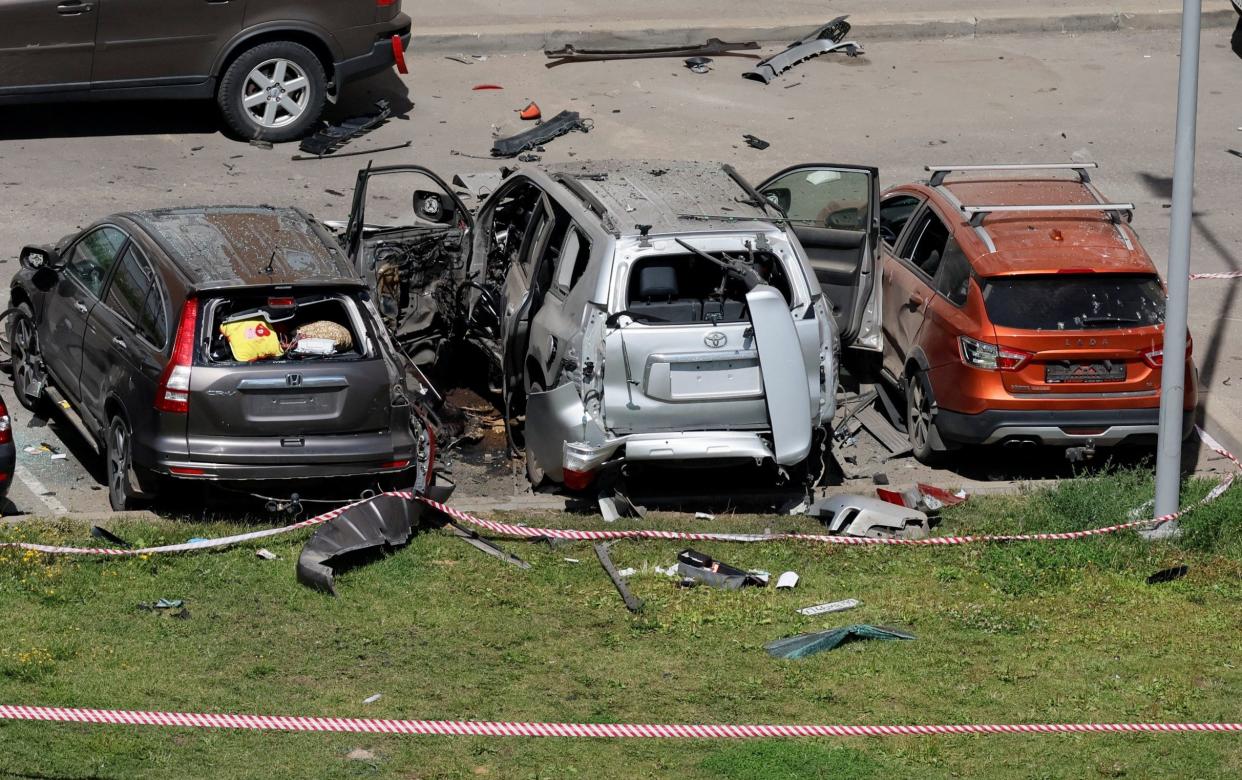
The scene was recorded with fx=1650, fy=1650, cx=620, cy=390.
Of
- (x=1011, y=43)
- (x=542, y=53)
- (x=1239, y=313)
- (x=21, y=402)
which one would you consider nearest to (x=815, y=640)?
(x=21, y=402)

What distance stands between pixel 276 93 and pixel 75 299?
6.05 m

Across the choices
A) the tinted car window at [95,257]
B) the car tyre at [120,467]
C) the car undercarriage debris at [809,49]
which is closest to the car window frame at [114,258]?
the tinted car window at [95,257]

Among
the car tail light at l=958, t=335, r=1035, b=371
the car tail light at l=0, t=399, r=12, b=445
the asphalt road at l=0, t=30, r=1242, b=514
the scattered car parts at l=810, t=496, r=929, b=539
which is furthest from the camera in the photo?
the asphalt road at l=0, t=30, r=1242, b=514

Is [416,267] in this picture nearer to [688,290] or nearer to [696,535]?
[688,290]

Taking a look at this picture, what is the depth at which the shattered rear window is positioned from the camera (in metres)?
10.6

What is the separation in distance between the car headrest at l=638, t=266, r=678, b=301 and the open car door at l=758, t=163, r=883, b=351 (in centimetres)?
176

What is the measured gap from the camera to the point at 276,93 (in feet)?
52.5

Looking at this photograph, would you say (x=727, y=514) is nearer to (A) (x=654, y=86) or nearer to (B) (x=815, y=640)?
(B) (x=815, y=640)

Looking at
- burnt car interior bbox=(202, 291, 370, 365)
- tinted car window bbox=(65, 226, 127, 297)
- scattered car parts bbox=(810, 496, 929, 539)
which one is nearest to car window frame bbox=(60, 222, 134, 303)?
tinted car window bbox=(65, 226, 127, 297)

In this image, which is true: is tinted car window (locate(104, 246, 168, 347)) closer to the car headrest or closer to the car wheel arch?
the car headrest

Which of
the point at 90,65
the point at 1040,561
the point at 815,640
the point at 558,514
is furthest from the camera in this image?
the point at 90,65

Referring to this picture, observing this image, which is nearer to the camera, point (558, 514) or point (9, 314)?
point (558, 514)

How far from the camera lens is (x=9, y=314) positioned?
1159cm

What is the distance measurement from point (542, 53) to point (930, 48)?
183 inches
